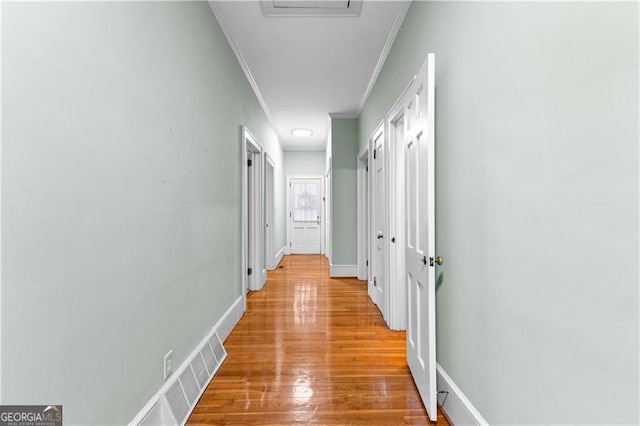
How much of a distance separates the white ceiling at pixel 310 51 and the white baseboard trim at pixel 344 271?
2.58 metres

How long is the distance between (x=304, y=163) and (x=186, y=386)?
655 cm

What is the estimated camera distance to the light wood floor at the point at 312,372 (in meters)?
1.73

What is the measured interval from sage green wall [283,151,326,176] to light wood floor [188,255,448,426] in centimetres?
466

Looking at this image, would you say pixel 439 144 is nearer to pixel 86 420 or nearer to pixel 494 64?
pixel 494 64

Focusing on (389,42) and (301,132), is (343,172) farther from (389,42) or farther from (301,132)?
(389,42)

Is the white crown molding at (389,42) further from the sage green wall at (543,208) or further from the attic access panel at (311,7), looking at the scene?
the sage green wall at (543,208)

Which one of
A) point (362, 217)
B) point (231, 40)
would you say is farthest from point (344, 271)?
point (231, 40)

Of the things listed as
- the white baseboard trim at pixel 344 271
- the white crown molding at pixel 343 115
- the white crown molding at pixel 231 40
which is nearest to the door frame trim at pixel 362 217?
the white baseboard trim at pixel 344 271

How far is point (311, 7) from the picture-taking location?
7.83 feet

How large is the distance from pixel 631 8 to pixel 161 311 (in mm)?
2076

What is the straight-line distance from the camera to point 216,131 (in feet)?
8.17

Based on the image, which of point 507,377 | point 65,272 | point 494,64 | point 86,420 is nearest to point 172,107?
point 65,272

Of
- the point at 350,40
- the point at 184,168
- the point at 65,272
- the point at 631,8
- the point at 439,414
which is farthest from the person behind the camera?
the point at 350,40

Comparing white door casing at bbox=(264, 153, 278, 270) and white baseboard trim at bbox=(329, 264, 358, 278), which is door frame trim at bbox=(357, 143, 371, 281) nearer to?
white baseboard trim at bbox=(329, 264, 358, 278)
